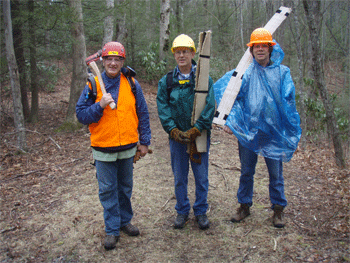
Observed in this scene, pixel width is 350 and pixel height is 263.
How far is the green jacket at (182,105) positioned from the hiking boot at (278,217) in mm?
1278

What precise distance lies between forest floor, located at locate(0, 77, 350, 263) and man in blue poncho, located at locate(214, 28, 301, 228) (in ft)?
2.17

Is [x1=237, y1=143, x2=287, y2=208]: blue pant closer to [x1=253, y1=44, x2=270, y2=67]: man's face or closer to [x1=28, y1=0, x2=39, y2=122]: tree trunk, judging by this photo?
[x1=253, y1=44, x2=270, y2=67]: man's face

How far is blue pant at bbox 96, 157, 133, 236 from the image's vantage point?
10.3 feet

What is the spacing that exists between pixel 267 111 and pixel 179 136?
39.0 inches

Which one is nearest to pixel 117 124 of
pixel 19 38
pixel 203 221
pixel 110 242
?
pixel 110 242

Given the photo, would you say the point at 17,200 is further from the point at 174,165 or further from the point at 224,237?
the point at 224,237

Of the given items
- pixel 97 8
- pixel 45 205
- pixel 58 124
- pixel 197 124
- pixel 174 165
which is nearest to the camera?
pixel 197 124

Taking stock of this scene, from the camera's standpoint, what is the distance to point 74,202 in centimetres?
441

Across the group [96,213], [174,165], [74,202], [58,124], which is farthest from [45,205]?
[58,124]

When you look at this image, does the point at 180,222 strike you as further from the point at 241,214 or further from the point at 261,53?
the point at 261,53

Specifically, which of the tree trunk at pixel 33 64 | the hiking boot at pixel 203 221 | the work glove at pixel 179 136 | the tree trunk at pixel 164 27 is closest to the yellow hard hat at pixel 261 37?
the work glove at pixel 179 136

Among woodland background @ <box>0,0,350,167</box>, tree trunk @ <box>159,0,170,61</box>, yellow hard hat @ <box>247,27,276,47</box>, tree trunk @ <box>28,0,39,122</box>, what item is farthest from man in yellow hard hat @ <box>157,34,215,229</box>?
tree trunk @ <box>159,0,170,61</box>

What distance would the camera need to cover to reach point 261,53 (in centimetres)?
327

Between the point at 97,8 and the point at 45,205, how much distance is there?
6.04 meters
